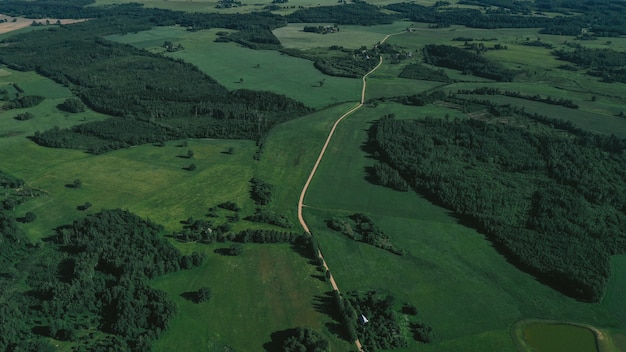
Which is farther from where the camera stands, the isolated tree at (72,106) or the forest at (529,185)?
the isolated tree at (72,106)

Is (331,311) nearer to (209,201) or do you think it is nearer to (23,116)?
(209,201)

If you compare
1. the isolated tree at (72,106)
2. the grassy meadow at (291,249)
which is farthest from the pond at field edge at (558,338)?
the isolated tree at (72,106)

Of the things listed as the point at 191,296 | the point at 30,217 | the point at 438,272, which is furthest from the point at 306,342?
the point at 30,217

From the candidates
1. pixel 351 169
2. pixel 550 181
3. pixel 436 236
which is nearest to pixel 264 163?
pixel 351 169

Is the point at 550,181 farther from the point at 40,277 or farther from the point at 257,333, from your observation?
the point at 40,277

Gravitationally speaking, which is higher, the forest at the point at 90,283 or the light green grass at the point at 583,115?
the light green grass at the point at 583,115

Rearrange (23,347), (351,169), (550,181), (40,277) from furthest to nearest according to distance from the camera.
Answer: (351,169) → (550,181) → (40,277) → (23,347)

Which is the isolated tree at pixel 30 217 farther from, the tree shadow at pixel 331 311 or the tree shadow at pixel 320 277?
the tree shadow at pixel 331 311

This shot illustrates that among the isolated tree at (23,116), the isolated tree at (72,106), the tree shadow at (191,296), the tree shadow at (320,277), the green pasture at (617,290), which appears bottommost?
the tree shadow at (191,296)
